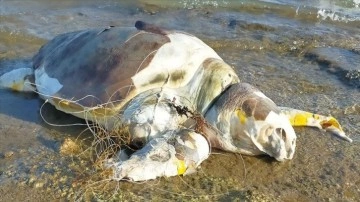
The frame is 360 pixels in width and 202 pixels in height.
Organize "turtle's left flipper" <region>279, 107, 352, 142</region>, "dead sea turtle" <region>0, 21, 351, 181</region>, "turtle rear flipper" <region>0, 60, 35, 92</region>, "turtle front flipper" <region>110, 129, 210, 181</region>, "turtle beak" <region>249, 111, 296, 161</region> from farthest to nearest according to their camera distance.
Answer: "turtle rear flipper" <region>0, 60, 35, 92</region> → "turtle's left flipper" <region>279, 107, 352, 142</region> → "turtle beak" <region>249, 111, 296, 161</region> → "dead sea turtle" <region>0, 21, 351, 181</region> → "turtle front flipper" <region>110, 129, 210, 181</region>

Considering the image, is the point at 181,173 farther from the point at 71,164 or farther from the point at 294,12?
the point at 294,12

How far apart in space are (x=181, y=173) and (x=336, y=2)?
7.64m

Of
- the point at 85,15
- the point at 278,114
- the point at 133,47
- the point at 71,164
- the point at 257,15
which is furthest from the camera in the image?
the point at 257,15

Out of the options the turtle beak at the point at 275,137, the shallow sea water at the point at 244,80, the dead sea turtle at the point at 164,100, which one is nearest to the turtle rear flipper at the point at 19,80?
→ the shallow sea water at the point at 244,80

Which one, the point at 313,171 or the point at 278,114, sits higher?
the point at 278,114

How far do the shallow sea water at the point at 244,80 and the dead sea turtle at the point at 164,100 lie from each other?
4.6 inches

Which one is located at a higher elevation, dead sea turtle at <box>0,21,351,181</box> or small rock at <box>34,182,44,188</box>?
dead sea turtle at <box>0,21,351,181</box>

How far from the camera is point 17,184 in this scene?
286 centimetres

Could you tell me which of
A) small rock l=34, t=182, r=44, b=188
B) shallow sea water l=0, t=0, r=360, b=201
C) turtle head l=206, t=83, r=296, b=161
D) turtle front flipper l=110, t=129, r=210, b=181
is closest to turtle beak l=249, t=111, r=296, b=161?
turtle head l=206, t=83, r=296, b=161

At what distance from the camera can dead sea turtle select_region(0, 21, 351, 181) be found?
3.12m

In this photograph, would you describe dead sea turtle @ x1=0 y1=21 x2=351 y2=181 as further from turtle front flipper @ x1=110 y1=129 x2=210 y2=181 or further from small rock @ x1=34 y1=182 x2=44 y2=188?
small rock @ x1=34 y1=182 x2=44 y2=188

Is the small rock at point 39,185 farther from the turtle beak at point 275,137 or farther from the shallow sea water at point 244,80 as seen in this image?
the turtle beak at point 275,137

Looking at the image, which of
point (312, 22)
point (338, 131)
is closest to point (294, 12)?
point (312, 22)

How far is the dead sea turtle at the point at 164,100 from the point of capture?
312 centimetres
